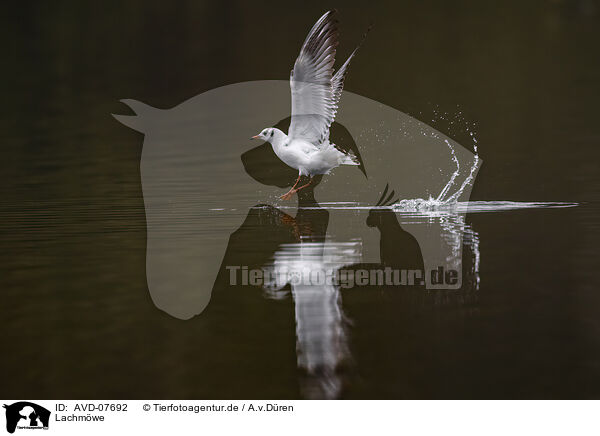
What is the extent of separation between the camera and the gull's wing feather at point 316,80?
10.0 meters

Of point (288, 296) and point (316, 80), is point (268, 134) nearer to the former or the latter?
point (316, 80)

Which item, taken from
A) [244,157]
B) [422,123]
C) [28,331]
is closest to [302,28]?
[422,123]

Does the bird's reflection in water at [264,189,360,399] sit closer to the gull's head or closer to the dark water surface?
the dark water surface

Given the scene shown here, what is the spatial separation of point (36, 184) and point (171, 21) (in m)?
A: 34.4

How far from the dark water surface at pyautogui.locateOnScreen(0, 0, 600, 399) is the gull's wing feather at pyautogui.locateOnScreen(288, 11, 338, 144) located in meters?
1.25

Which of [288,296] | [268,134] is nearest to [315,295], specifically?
[288,296]

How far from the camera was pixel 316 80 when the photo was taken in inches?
400

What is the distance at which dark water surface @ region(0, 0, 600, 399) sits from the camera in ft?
17.2

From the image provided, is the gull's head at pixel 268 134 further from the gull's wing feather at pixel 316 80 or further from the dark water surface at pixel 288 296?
the dark water surface at pixel 288 296
